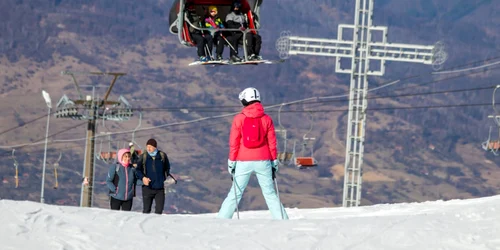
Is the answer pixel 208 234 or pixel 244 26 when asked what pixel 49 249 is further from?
pixel 244 26

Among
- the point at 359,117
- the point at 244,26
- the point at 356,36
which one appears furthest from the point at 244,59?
the point at 356,36

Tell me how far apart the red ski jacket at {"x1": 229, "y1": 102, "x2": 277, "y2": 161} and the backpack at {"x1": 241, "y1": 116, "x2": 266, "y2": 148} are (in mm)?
36

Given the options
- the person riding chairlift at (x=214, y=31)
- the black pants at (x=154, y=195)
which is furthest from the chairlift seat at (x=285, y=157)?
the black pants at (x=154, y=195)

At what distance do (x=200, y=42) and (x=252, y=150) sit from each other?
341 inches

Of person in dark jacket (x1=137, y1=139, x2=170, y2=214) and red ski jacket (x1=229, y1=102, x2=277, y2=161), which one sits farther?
person in dark jacket (x1=137, y1=139, x2=170, y2=214)

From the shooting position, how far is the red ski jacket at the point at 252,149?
43.8 feet

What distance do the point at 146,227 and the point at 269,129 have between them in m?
1.71

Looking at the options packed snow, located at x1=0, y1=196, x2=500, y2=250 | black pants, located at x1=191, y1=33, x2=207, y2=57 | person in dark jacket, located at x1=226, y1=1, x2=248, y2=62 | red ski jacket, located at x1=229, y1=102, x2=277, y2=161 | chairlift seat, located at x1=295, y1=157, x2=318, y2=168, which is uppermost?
person in dark jacket, located at x1=226, y1=1, x2=248, y2=62

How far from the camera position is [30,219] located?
1243 centimetres

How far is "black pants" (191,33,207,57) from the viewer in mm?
21812

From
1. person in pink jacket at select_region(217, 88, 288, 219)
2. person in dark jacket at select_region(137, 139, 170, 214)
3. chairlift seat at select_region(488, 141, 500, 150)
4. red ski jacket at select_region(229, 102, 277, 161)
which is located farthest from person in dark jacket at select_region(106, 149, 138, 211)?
chairlift seat at select_region(488, 141, 500, 150)

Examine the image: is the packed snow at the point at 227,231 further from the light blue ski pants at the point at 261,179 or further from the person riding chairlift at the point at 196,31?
the person riding chairlift at the point at 196,31

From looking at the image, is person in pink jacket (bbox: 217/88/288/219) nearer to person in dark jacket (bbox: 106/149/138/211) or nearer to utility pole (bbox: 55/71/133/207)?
person in dark jacket (bbox: 106/149/138/211)

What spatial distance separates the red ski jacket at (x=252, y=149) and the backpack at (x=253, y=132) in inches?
1.4
